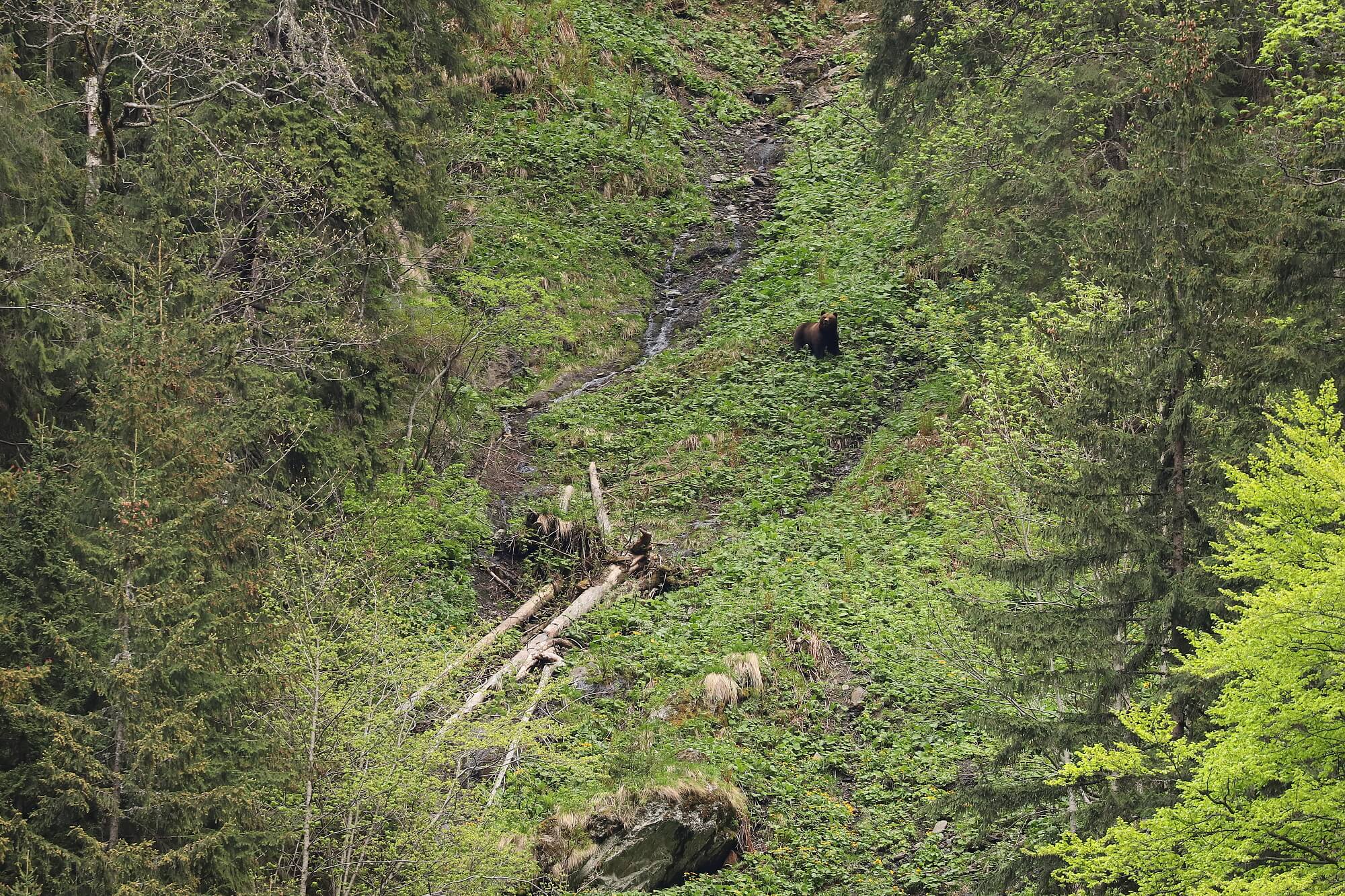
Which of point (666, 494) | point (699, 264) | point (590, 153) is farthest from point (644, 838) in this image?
point (590, 153)

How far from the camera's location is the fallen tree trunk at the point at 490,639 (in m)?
9.63

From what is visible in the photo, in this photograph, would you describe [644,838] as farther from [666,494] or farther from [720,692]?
[666,494]

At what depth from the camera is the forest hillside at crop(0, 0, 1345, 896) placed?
7684 mm

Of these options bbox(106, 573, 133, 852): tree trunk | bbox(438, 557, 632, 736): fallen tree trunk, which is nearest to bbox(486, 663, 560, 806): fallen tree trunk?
bbox(438, 557, 632, 736): fallen tree trunk

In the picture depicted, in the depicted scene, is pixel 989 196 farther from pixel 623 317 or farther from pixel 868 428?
pixel 623 317

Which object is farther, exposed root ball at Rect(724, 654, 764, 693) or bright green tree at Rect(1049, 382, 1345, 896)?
exposed root ball at Rect(724, 654, 764, 693)

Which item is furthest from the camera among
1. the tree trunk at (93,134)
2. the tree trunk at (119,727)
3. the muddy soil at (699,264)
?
the muddy soil at (699,264)

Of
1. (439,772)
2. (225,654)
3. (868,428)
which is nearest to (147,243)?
(225,654)

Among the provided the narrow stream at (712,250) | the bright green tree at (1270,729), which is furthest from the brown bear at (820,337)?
the bright green tree at (1270,729)

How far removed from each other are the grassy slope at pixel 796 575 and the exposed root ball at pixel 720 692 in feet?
0.55

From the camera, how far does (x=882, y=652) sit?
14680 mm

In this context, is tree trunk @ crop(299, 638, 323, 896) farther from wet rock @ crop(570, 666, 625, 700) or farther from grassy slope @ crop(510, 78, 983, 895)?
wet rock @ crop(570, 666, 625, 700)

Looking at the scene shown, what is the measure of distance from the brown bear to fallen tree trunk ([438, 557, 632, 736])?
22.8ft

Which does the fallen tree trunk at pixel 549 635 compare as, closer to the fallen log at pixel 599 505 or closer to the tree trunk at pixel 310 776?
the fallen log at pixel 599 505
